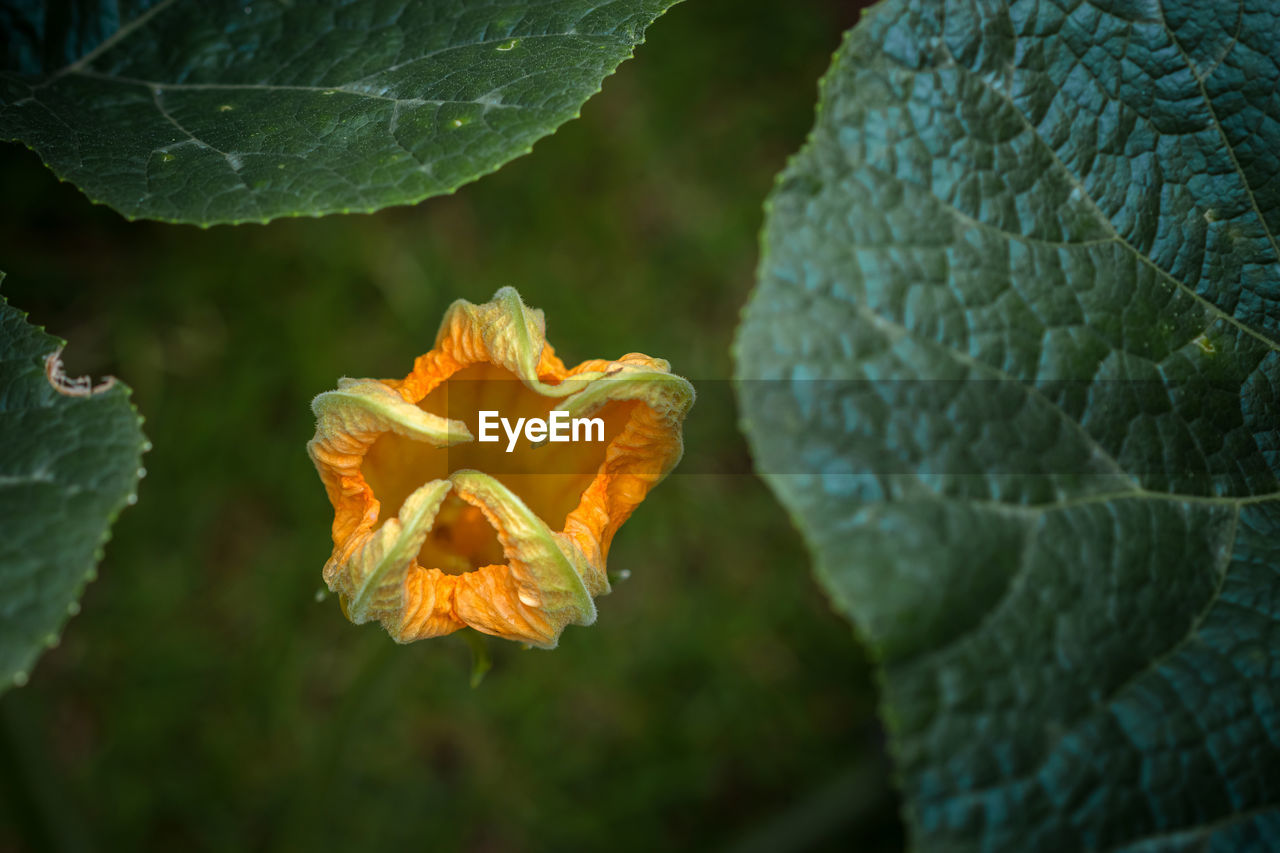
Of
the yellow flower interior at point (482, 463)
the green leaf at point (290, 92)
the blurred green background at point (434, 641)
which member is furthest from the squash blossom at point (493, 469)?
the blurred green background at point (434, 641)

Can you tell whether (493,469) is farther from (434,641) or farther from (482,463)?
(434,641)

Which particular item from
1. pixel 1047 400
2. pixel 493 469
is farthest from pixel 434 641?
pixel 1047 400

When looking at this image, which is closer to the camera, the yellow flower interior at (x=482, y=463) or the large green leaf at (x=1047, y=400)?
the large green leaf at (x=1047, y=400)

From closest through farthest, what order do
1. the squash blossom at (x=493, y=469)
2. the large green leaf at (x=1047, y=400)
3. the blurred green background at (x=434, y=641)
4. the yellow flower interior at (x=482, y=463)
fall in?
1. the large green leaf at (x=1047, y=400)
2. the squash blossom at (x=493, y=469)
3. the yellow flower interior at (x=482, y=463)
4. the blurred green background at (x=434, y=641)

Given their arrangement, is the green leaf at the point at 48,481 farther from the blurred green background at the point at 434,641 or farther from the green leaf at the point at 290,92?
the blurred green background at the point at 434,641

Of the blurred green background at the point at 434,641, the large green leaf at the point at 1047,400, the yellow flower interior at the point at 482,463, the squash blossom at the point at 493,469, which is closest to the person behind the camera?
the large green leaf at the point at 1047,400

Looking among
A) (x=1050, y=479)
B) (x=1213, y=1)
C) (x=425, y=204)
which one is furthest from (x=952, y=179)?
(x=425, y=204)

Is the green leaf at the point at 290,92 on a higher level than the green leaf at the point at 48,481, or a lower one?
higher
